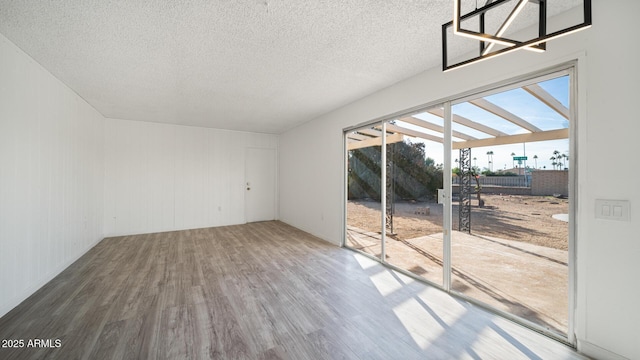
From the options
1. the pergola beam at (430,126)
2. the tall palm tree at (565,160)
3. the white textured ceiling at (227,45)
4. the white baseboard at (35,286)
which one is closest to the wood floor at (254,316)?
the white baseboard at (35,286)

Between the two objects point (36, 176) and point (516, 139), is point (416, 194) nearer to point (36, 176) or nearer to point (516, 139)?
point (516, 139)

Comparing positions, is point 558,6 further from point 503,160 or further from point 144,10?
point 144,10

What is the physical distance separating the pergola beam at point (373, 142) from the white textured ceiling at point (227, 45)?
30.1 inches

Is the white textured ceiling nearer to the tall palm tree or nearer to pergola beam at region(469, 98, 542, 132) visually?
pergola beam at region(469, 98, 542, 132)

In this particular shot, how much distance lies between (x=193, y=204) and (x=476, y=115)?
19.8 ft

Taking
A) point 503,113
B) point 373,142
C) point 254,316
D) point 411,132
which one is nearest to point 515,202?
point 503,113

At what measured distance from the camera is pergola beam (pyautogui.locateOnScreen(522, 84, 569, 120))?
1.95 m

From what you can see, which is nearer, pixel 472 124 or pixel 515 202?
pixel 515 202

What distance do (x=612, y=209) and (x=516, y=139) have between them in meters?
0.91

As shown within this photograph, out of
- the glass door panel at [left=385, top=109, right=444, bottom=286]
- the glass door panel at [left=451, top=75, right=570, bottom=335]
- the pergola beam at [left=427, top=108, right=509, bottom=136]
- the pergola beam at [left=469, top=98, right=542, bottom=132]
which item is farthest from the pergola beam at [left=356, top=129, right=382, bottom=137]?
the pergola beam at [left=469, top=98, right=542, bottom=132]

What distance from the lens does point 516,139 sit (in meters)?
2.30

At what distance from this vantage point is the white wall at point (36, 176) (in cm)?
221

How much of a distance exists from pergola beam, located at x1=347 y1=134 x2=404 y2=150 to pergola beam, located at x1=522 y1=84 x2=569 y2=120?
1.63 meters

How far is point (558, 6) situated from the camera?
5.87 ft
